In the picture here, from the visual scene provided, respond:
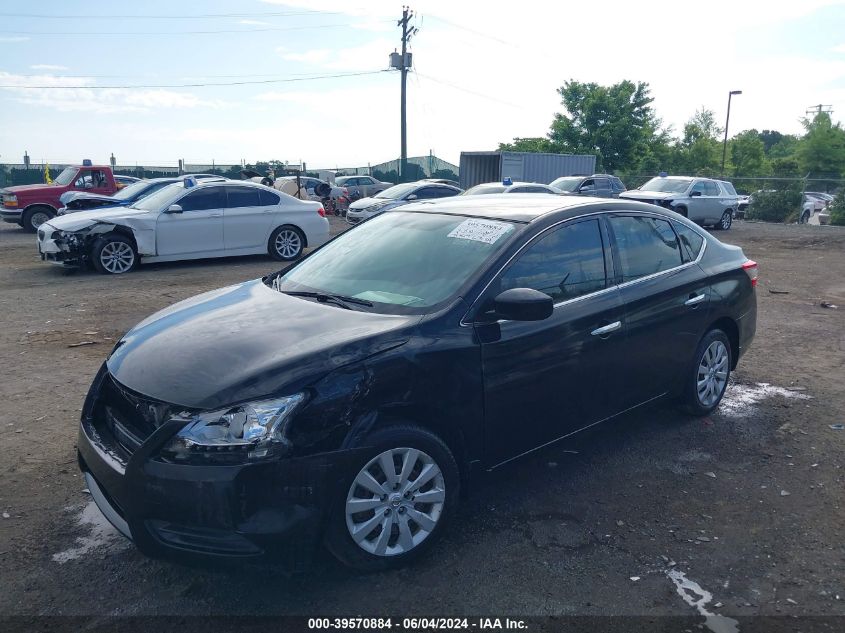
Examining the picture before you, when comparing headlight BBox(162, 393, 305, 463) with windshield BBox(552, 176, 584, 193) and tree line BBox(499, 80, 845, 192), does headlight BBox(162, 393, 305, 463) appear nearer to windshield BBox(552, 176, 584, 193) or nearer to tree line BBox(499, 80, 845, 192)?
windshield BBox(552, 176, 584, 193)

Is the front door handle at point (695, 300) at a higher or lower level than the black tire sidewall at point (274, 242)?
higher

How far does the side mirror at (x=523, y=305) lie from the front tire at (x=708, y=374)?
6.72 feet

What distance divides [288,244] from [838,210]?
22.0 m

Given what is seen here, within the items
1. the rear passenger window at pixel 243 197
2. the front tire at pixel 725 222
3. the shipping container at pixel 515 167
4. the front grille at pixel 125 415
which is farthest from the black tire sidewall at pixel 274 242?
the front tire at pixel 725 222

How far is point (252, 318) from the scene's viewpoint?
3.56 metres

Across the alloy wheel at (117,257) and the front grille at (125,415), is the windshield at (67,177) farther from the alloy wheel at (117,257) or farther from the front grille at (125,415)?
the front grille at (125,415)

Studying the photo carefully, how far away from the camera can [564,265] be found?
4.02 meters

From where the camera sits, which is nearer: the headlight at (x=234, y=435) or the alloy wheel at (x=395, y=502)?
the headlight at (x=234, y=435)

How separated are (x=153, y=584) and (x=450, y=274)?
2.10 meters

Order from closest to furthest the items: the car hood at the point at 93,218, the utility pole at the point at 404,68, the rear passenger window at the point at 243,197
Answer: the car hood at the point at 93,218 < the rear passenger window at the point at 243,197 < the utility pole at the point at 404,68

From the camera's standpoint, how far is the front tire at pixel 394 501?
9.84 feet

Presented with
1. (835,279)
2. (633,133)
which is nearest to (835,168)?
(633,133)

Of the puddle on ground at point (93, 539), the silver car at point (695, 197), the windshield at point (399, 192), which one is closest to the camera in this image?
the puddle on ground at point (93, 539)

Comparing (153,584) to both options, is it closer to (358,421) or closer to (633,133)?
(358,421)
